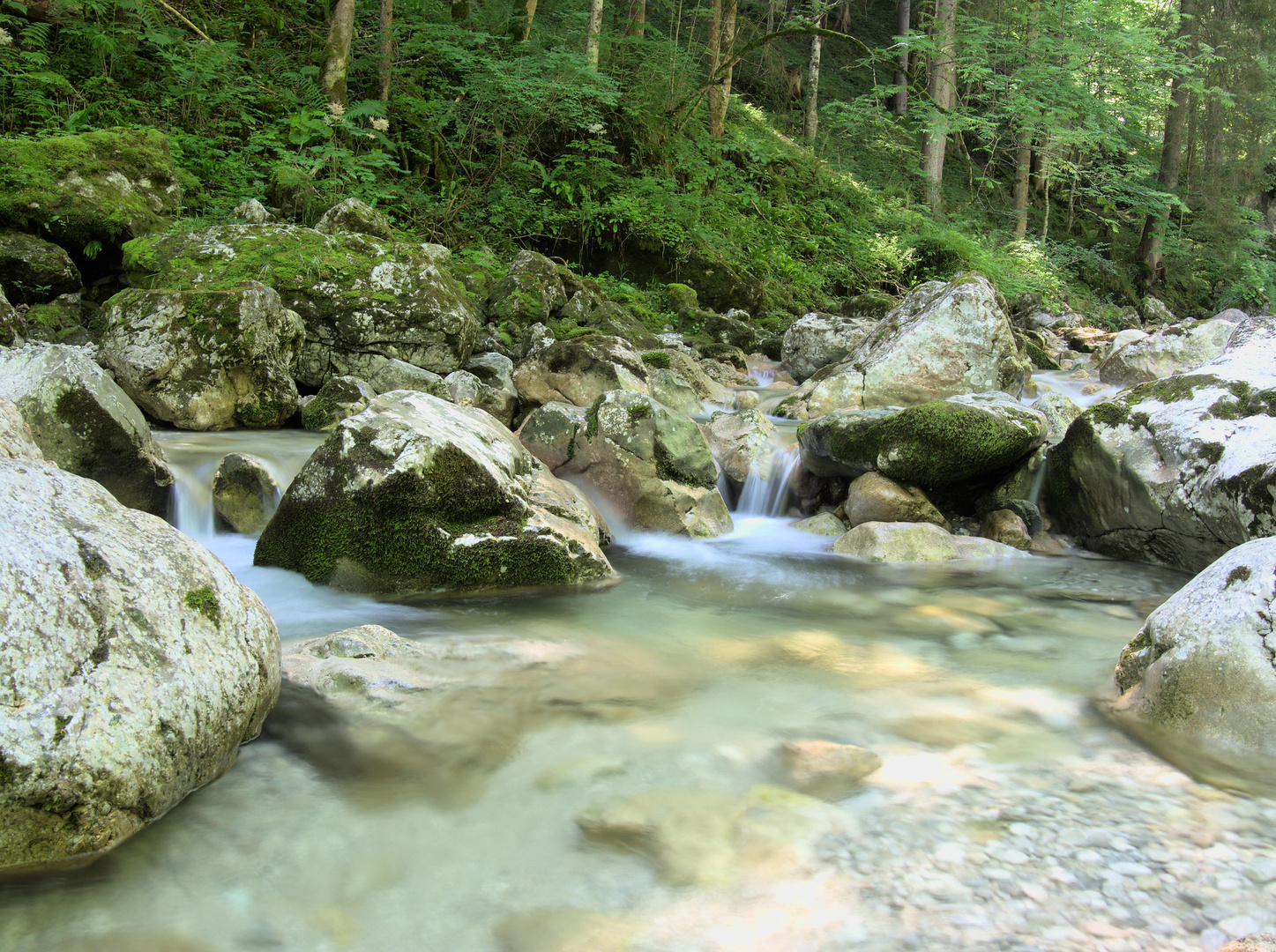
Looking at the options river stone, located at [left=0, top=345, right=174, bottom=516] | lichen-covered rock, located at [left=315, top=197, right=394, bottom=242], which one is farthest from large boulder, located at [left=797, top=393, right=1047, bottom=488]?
lichen-covered rock, located at [left=315, top=197, right=394, bottom=242]

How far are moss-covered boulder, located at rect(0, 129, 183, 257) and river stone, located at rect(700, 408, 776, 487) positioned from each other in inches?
242

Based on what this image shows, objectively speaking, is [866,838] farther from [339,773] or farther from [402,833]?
[339,773]

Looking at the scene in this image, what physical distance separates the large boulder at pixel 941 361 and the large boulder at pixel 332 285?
155 inches

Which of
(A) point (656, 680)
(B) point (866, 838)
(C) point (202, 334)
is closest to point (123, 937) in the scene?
(B) point (866, 838)

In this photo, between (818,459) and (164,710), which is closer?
(164,710)

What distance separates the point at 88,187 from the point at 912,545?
27.5 feet

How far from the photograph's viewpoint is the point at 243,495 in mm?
5496

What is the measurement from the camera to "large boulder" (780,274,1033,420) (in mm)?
8742

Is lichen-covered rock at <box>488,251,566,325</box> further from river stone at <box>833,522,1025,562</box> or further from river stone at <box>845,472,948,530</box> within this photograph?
river stone at <box>833,522,1025,562</box>

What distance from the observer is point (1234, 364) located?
604cm

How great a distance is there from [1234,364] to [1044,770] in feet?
15.6

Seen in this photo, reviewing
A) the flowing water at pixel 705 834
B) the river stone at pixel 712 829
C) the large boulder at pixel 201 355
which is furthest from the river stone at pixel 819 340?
the river stone at pixel 712 829

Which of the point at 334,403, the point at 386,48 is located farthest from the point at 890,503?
the point at 386,48

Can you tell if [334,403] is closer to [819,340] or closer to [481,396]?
[481,396]
